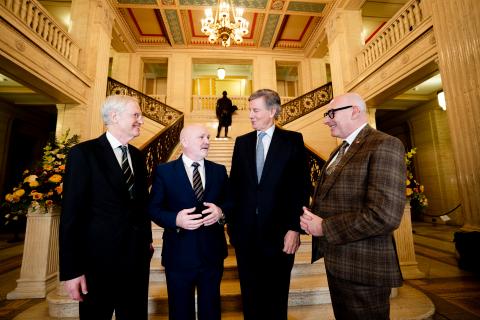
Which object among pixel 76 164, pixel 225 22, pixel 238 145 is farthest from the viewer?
pixel 225 22

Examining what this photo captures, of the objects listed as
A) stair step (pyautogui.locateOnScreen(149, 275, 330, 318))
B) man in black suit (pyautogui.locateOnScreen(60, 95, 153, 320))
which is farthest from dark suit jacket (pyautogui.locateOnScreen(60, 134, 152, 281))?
stair step (pyautogui.locateOnScreen(149, 275, 330, 318))

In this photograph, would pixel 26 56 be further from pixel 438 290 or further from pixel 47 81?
pixel 438 290

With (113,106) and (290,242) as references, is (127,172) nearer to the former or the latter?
(113,106)

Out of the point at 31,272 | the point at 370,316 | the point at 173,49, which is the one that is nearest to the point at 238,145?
the point at 370,316

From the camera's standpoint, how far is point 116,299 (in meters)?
1.30

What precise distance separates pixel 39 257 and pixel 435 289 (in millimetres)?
5073

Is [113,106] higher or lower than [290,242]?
higher

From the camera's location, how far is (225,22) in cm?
646

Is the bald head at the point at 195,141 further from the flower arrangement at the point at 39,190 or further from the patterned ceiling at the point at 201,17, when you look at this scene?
the patterned ceiling at the point at 201,17

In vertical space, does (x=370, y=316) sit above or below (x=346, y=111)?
below

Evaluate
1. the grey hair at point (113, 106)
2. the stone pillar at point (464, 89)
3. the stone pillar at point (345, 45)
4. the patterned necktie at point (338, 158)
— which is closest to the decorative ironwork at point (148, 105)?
the stone pillar at point (345, 45)

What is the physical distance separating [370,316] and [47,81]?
659 cm

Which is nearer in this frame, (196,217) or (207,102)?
(196,217)

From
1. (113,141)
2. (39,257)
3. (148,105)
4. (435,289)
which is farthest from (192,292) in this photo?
(148,105)
